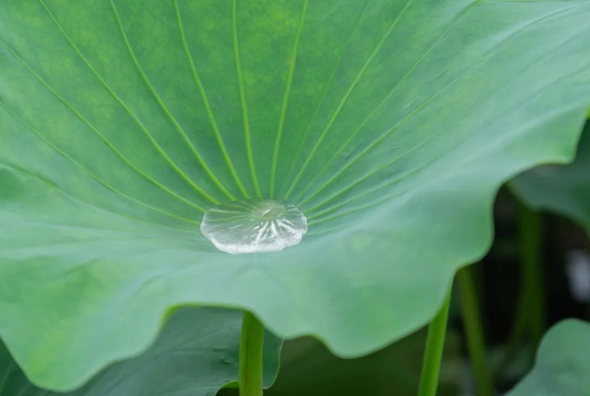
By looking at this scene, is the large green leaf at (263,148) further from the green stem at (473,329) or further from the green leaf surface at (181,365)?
the green stem at (473,329)

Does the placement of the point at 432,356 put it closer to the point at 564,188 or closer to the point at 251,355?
the point at 251,355

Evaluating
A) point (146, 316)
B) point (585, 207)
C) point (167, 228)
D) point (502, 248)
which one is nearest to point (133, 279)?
point (146, 316)

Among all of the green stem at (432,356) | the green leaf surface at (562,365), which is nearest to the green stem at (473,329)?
the green leaf surface at (562,365)

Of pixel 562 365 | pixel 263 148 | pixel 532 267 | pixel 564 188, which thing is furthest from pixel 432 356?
pixel 532 267

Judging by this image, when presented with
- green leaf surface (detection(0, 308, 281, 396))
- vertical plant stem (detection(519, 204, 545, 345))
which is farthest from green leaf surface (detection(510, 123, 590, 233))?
green leaf surface (detection(0, 308, 281, 396))

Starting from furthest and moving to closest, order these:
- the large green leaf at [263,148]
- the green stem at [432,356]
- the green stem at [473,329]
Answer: the green stem at [473,329], the green stem at [432,356], the large green leaf at [263,148]

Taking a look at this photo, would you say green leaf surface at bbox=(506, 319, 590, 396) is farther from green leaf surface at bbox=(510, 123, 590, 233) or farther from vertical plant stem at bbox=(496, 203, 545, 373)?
vertical plant stem at bbox=(496, 203, 545, 373)
